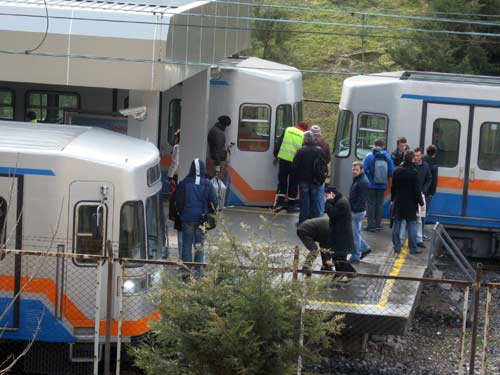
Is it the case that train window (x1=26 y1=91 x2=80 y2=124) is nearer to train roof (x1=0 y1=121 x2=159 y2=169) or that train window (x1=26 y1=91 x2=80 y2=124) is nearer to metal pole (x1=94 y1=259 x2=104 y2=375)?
train roof (x1=0 y1=121 x2=159 y2=169)

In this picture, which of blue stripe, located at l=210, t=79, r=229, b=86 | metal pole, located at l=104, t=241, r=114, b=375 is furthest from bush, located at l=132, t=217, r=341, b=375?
blue stripe, located at l=210, t=79, r=229, b=86

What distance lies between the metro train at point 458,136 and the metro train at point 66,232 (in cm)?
895

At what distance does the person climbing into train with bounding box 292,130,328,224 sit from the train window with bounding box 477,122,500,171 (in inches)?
150

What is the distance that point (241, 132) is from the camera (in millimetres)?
21078

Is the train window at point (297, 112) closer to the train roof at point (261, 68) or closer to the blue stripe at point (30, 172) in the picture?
the train roof at point (261, 68)

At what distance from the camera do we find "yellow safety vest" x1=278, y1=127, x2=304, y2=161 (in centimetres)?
1975

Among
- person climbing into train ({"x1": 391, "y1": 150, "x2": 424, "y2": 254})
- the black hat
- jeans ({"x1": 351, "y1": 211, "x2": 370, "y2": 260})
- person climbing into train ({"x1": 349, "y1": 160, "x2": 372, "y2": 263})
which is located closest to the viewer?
jeans ({"x1": 351, "y1": 211, "x2": 370, "y2": 260})

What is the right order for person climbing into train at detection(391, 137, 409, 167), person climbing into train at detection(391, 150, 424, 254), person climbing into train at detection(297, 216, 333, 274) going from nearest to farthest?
person climbing into train at detection(297, 216, 333, 274) → person climbing into train at detection(391, 150, 424, 254) → person climbing into train at detection(391, 137, 409, 167)

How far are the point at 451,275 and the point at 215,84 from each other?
581 centimetres

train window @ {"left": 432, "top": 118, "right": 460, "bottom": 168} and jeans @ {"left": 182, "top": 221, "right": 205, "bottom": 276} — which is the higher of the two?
train window @ {"left": 432, "top": 118, "right": 460, "bottom": 168}

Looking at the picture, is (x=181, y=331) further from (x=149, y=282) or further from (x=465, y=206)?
(x=465, y=206)

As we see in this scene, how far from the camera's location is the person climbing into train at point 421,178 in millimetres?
17578

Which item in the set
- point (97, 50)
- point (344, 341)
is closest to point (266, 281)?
point (344, 341)

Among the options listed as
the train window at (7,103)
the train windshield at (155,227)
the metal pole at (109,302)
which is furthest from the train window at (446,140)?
the metal pole at (109,302)
